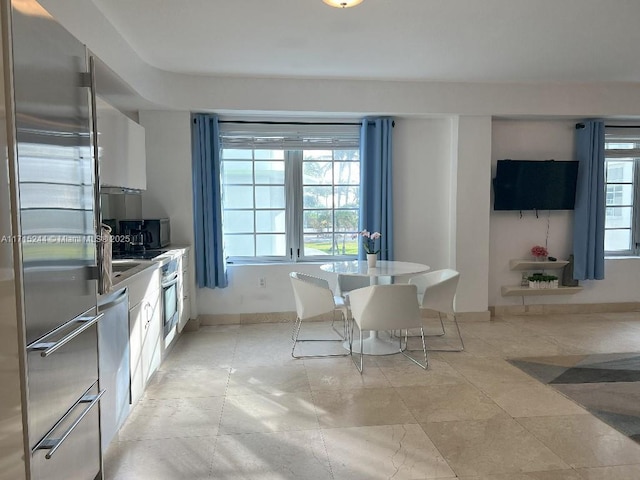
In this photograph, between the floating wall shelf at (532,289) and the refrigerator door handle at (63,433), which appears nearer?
the refrigerator door handle at (63,433)

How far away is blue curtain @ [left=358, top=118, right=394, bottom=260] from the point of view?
4.89 metres

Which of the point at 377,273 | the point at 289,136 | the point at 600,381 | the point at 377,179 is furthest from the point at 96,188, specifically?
the point at 600,381

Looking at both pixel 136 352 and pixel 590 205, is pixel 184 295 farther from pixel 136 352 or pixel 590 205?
pixel 590 205

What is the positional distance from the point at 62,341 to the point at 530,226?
507 centimetres

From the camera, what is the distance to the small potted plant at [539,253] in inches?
205

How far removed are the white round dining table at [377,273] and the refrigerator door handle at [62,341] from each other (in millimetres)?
2211

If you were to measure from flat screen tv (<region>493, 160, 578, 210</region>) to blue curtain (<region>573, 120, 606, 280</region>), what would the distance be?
0.43ft

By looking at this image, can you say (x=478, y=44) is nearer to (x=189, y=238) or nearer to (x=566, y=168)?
(x=566, y=168)

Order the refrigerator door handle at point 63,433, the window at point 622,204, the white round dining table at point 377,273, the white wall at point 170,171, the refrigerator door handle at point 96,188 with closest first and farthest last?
1. the refrigerator door handle at point 63,433
2. the refrigerator door handle at point 96,188
3. the white round dining table at point 377,273
4. the white wall at point 170,171
5. the window at point 622,204

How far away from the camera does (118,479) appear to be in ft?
7.00

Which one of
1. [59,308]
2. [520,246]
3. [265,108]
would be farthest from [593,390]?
[265,108]

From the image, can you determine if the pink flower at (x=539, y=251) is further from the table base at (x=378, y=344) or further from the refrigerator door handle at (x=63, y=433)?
the refrigerator door handle at (x=63, y=433)

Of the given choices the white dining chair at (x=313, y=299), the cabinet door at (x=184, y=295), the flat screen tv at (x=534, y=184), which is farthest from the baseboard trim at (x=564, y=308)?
the cabinet door at (x=184, y=295)

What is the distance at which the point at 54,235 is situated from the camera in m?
1.58
